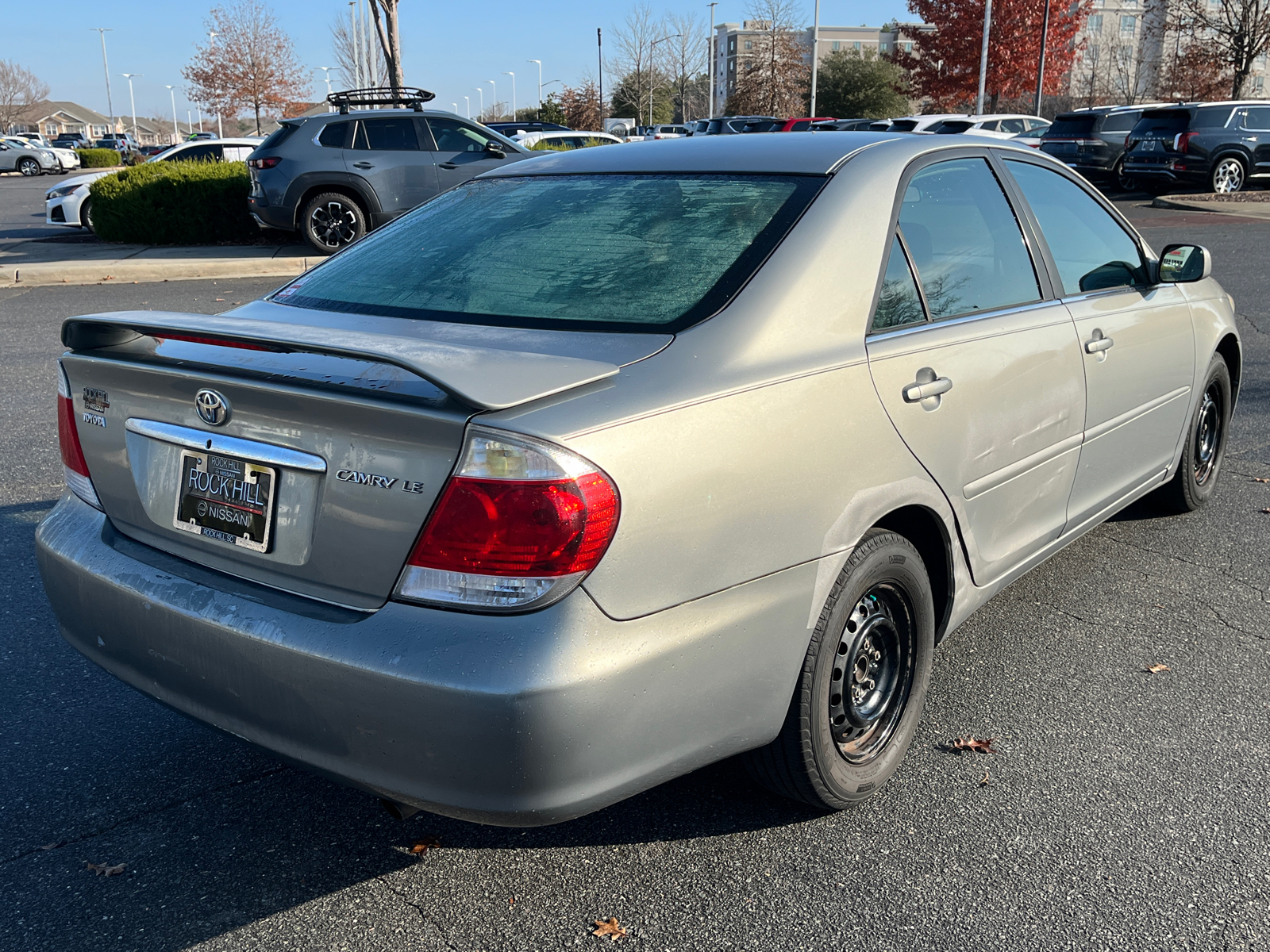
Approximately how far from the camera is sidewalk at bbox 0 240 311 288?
40.1 feet

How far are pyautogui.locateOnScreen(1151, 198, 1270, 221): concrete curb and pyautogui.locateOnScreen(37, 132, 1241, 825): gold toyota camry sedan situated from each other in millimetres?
18035

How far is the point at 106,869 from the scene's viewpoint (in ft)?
8.11

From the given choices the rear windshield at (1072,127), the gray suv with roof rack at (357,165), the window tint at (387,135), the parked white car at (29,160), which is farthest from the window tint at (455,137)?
the parked white car at (29,160)

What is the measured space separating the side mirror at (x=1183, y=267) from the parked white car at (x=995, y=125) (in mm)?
19491

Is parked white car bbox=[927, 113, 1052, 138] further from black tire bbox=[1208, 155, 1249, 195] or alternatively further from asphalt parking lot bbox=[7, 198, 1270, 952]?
asphalt parking lot bbox=[7, 198, 1270, 952]

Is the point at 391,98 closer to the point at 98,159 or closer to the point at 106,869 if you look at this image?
the point at 106,869

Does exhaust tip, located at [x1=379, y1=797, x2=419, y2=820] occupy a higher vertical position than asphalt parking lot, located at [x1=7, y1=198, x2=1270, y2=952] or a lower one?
higher

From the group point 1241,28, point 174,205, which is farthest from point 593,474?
point 1241,28

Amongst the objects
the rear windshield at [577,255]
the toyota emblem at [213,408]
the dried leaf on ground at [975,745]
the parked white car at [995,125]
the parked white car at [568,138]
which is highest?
the parked white car at [995,125]

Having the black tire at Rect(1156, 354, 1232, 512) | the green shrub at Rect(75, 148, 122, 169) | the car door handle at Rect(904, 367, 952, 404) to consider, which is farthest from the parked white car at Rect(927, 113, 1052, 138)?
the green shrub at Rect(75, 148, 122, 169)

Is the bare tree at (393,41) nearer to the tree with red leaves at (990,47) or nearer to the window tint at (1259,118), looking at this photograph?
the window tint at (1259,118)

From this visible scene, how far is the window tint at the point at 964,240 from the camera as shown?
9.60 feet

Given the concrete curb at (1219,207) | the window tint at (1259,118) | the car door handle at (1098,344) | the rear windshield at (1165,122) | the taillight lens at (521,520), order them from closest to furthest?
the taillight lens at (521,520), the car door handle at (1098,344), the concrete curb at (1219,207), the window tint at (1259,118), the rear windshield at (1165,122)

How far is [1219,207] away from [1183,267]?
1788 cm
